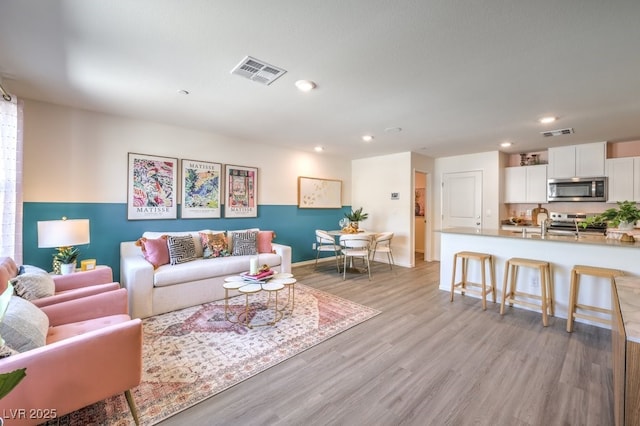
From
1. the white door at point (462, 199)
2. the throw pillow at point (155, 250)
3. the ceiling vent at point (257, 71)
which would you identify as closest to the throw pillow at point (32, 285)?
the throw pillow at point (155, 250)

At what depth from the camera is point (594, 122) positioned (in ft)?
11.9

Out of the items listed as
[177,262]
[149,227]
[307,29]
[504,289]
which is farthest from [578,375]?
[149,227]

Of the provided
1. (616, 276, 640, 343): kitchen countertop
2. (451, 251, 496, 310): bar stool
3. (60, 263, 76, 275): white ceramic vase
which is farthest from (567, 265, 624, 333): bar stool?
(60, 263, 76, 275): white ceramic vase

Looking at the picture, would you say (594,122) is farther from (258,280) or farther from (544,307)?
(258,280)

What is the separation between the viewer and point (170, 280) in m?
3.28

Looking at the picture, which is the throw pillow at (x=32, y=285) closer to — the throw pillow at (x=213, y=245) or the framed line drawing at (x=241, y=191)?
the throw pillow at (x=213, y=245)

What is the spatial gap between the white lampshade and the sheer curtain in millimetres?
368

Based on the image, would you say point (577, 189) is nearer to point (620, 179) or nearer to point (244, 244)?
point (620, 179)

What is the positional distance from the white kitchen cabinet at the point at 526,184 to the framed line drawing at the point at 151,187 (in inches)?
249

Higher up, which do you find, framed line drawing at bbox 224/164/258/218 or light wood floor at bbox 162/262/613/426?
framed line drawing at bbox 224/164/258/218

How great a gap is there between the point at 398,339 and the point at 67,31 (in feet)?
11.8

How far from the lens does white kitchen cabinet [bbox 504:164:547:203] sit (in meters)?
5.32

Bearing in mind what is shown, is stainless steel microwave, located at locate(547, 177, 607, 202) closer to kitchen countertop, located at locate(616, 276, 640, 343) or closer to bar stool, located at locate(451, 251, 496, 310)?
bar stool, located at locate(451, 251, 496, 310)

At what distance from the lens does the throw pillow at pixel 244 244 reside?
421 centimetres
